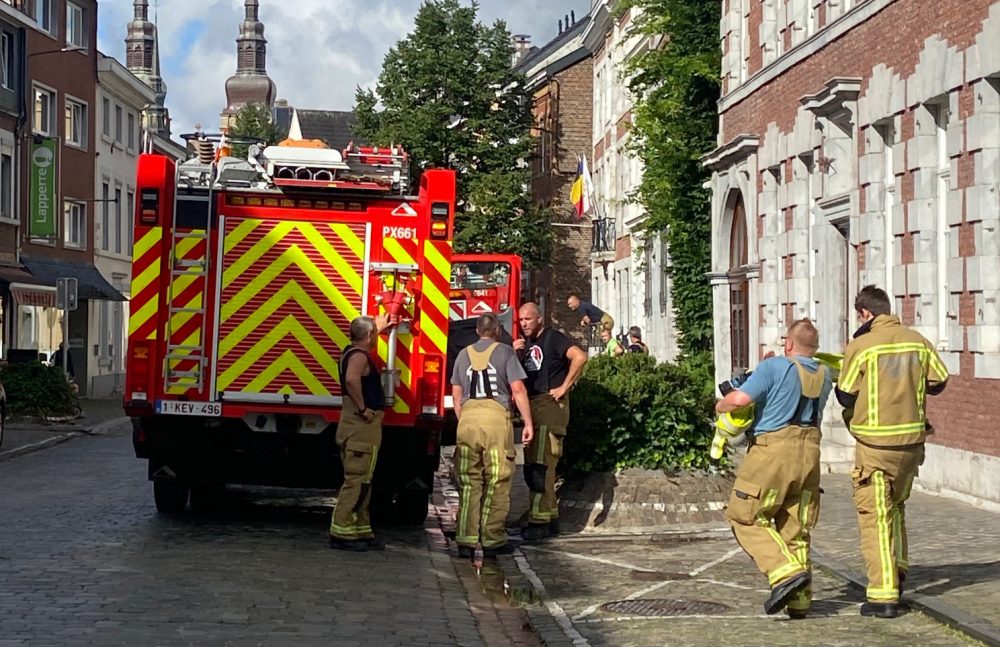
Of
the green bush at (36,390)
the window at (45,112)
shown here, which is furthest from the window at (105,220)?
the green bush at (36,390)

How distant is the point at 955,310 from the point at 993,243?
115cm

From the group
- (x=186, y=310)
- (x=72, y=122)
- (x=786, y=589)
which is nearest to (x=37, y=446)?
(x=186, y=310)

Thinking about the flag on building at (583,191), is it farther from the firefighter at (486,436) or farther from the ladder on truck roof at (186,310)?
the firefighter at (486,436)

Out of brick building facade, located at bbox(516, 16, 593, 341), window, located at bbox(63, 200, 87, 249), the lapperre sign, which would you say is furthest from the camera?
brick building facade, located at bbox(516, 16, 593, 341)

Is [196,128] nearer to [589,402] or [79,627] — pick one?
[589,402]

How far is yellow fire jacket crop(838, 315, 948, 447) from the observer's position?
377 inches

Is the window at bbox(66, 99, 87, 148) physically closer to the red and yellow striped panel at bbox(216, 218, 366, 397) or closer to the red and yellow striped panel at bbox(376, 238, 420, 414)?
the red and yellow striped panel at bbox(216, 218, 366, 397)

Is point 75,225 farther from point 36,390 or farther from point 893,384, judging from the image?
point 893,384

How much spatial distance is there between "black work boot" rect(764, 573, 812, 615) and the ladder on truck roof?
19.1ft

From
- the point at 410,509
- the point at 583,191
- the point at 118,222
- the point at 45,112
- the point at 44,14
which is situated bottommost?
the point at 410,509

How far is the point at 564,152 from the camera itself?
62.9 meters

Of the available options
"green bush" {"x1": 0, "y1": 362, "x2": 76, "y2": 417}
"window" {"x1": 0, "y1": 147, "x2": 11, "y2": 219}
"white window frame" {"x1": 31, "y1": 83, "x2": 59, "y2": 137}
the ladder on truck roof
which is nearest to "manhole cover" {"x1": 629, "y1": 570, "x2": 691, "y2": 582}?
the ladder on truck roof

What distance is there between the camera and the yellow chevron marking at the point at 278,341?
45.0ft

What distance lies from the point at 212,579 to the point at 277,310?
359 cm
